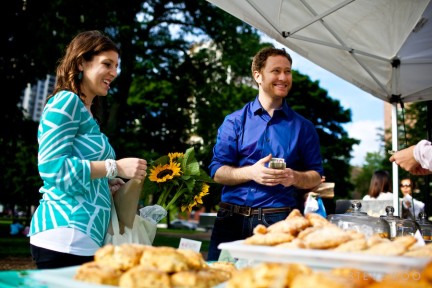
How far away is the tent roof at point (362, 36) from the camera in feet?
13.1

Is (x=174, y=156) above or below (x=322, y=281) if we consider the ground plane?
above

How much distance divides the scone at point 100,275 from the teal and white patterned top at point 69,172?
1.92ft

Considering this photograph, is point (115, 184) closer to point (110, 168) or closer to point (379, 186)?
point (110, 168)

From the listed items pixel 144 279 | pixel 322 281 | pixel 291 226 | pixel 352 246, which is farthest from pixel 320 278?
pixel 291 226

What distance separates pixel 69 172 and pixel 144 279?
76 cm

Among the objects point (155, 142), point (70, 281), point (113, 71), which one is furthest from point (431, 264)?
point (155, 142)

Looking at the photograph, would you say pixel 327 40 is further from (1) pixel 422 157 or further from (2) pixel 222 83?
(2) pixel 222 83

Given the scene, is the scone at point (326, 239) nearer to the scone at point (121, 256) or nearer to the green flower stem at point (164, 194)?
the scone at point (121, 256)

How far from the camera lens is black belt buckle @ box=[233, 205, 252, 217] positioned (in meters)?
2.58

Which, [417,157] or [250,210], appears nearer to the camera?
[417,157]

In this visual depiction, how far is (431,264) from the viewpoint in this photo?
1033mm

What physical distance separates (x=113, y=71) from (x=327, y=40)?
3.27 metres

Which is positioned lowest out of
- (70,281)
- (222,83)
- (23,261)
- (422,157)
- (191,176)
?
(23,261)

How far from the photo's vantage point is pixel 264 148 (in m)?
2.66
